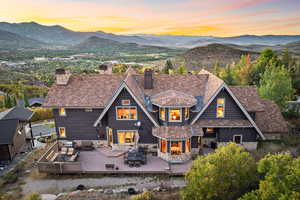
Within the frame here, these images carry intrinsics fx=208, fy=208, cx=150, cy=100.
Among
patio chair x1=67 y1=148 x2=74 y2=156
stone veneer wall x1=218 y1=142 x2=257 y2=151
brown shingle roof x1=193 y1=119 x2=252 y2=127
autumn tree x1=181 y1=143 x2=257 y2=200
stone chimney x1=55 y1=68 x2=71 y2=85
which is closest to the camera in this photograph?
autumn tree x1=181 y1=143 x2=257 y2=200

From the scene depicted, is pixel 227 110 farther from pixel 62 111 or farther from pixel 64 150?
pixel 62 111

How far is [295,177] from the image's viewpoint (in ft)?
33.7

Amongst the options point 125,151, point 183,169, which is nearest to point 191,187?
point 183,169

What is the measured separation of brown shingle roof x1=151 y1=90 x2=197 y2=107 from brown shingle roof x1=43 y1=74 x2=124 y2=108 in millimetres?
5992

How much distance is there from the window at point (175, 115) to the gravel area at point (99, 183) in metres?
6.09

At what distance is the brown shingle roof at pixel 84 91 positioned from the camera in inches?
984

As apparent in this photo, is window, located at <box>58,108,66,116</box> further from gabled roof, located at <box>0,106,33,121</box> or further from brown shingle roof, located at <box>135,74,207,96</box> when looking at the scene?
brown shingle roof, located at <box>135,74,207,96</box>

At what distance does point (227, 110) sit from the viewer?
23641 millimetres

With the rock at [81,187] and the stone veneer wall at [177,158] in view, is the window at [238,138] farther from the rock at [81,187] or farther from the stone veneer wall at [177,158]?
the rock at [81,187]

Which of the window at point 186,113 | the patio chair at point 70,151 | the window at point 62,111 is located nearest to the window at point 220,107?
the window at point 186,113

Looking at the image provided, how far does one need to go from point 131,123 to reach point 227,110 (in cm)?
1108

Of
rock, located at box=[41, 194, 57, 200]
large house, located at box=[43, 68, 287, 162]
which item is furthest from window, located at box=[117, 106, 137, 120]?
rock, located at box=[41, 194, 57, 200]

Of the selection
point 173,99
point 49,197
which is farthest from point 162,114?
point 49,197

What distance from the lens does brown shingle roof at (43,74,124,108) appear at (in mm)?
25000
